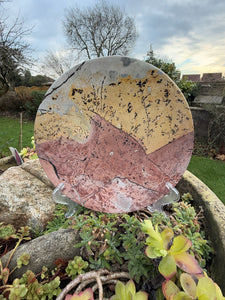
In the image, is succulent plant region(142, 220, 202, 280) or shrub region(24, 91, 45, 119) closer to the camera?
succulent plant region(142, 220, 202, 280)

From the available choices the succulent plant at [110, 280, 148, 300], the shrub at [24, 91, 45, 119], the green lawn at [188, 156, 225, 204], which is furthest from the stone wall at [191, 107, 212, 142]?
the shrub at [24, 91, 45, 119]

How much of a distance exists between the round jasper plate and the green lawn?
1.59 meters

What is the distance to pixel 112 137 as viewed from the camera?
977 millimetres

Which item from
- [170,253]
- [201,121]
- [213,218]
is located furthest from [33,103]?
[170,253]

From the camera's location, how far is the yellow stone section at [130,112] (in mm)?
874

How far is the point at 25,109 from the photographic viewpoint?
7629 millimetres

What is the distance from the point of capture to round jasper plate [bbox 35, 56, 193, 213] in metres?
0.89

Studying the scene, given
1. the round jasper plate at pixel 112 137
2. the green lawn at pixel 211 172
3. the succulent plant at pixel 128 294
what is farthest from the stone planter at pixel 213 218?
the green lawn at pixel 211 172

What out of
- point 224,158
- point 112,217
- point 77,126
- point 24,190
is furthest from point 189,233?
point 224,158

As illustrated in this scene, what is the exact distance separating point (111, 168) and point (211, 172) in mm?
2436

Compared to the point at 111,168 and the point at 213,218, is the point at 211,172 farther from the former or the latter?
the point at 111,168

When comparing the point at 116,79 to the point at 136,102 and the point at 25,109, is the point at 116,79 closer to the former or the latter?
the point at 136,102

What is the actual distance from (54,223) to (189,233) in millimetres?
743

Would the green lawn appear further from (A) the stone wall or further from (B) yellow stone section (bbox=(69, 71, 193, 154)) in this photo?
(B) yellow stone section (bbox=(69, 71, 193, 154))
